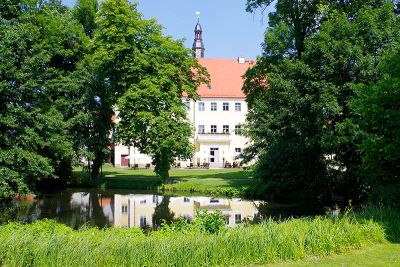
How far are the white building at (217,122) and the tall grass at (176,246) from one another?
43611 mm

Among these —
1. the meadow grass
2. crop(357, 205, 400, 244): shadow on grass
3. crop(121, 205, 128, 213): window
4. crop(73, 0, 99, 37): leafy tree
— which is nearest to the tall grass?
the meadow grass

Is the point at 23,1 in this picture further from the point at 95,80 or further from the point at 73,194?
the point at 73,194

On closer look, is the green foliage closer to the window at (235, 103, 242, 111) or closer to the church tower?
the window at (235, 103, 242, 111)

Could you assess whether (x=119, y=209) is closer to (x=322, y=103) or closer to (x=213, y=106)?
(x=322, y=103)

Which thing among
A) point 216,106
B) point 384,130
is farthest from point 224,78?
point 384,130

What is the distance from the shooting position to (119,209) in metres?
23.8

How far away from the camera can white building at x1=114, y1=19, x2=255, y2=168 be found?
183 feet

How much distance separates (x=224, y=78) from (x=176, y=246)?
51.9 m

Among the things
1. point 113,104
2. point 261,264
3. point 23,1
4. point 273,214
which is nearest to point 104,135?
point 113,104

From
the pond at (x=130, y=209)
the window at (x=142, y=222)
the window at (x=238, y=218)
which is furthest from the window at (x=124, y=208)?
the window at (x=238, y=218)

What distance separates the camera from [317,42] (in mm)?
22562

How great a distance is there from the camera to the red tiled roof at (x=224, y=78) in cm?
5750

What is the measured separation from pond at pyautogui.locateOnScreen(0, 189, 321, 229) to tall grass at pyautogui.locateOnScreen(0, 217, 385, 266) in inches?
297

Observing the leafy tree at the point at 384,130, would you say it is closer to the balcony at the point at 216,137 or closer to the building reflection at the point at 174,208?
the building reflection at the point at 174,208
